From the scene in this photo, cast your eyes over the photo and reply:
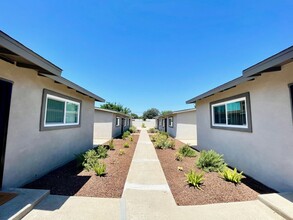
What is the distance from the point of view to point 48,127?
5.03 metres

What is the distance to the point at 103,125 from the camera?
15617 millimetres

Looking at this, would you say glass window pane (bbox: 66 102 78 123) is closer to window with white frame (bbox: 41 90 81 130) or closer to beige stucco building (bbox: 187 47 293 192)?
window with white frame (bbox: 41 90 81 130)

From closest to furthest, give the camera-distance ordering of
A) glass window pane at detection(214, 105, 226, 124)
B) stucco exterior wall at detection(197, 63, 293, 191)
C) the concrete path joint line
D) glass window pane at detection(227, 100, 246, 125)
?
stucco exterior wall at detection(197, 63, 293, 191) → the concrete path joint line → glass window pane at detection(227, 100, 246, 125) → glass window pane at detection(214, 105, 226, 124)

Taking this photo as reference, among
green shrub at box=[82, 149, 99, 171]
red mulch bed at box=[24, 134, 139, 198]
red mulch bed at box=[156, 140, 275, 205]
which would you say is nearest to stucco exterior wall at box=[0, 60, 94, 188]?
red mulch bed at box=[24, 134, 139, 198]

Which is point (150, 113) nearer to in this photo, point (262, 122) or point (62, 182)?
point (262, 122)

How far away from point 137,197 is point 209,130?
6.38 meters

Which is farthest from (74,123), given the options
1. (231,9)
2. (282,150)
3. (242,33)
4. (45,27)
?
(242,33)

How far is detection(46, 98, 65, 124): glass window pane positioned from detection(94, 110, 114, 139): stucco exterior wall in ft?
31.1

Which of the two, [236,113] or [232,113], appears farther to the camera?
[232,113]

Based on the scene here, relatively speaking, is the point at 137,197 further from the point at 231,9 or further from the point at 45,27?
the point at 231,9

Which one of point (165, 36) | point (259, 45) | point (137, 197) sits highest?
point (165, 36)

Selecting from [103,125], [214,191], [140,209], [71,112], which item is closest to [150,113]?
[103,125]

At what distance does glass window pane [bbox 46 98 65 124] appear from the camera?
17.1ft

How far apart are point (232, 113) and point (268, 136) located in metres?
2.25
